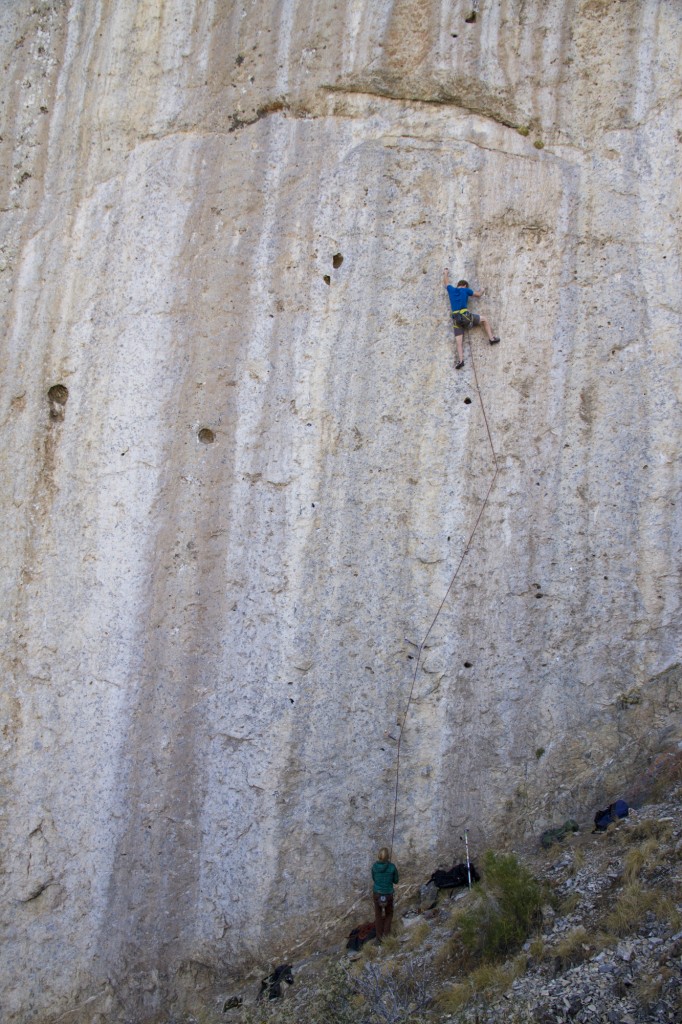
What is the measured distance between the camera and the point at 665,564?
26.1 feet

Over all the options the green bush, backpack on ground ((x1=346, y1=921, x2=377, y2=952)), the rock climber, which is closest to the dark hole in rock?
the rock climber

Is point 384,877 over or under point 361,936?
over

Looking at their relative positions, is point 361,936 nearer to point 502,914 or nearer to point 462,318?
point 502,914

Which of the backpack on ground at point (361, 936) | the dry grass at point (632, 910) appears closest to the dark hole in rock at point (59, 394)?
the backpack on ground at point (361, 936)

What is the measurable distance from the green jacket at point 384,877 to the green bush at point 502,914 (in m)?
0.81

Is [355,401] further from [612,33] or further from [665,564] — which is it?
[612,33]

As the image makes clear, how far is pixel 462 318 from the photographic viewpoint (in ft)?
27.2

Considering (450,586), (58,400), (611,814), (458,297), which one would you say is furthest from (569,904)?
(58,400)

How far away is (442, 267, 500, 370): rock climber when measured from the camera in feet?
27.3

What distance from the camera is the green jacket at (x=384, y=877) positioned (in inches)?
284

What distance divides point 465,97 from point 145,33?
2802 millimetres

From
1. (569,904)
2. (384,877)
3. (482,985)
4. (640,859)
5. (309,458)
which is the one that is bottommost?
(482,985)

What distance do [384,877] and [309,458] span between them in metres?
3.11

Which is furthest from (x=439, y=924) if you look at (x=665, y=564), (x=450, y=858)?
(x=665, y=564)
